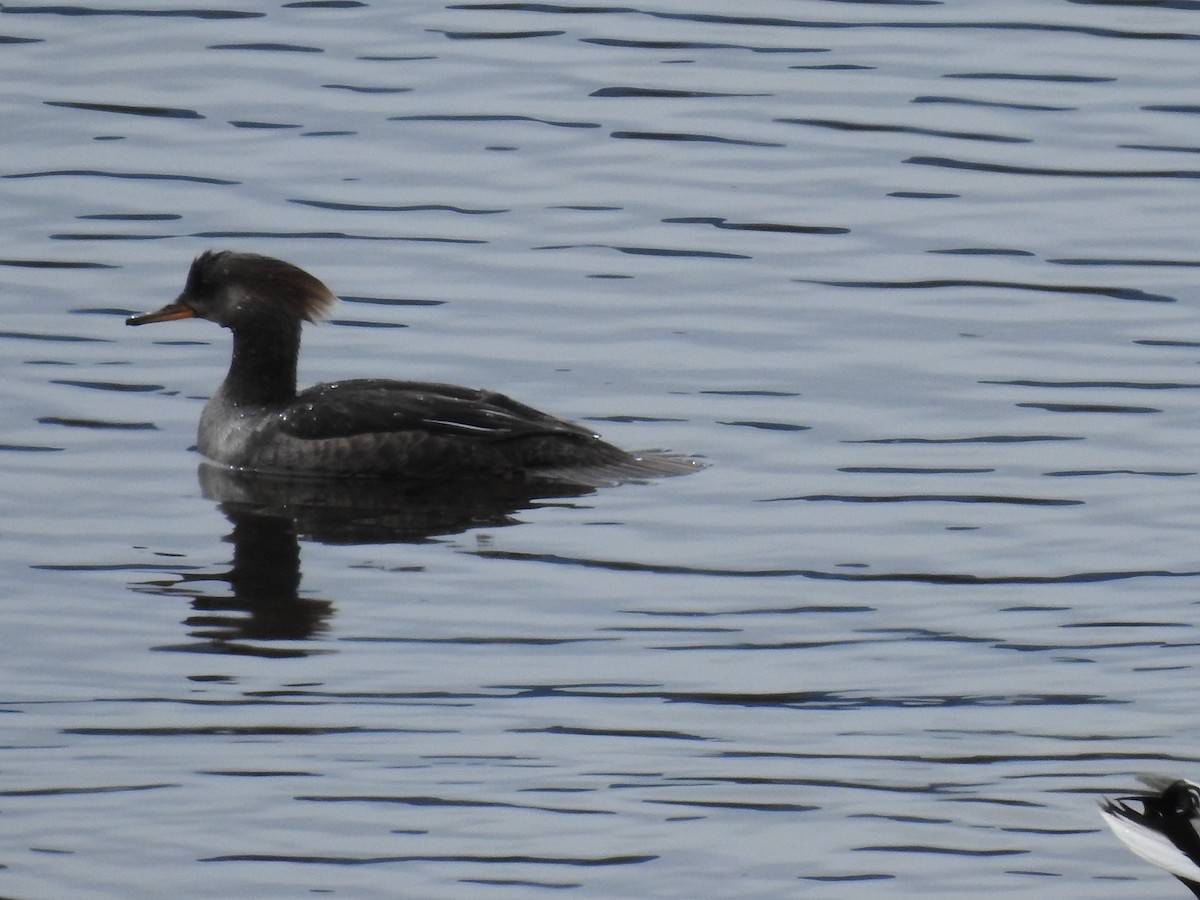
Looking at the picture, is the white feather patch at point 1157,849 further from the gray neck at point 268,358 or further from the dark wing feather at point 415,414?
the gray neck at point 268,358

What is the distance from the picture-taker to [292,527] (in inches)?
428

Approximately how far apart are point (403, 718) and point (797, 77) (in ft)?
32.7

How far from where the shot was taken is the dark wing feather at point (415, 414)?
11609mm

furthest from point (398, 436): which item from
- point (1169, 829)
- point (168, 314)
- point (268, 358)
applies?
point (1169, 829)

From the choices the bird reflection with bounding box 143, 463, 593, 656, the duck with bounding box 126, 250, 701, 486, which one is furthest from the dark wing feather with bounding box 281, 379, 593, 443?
the bird reflection with bounding box 143, 463, 593, 656

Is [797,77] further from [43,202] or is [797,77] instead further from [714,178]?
[43,202]

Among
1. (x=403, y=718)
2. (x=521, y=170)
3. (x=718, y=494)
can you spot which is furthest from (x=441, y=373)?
(x=403, y=718)

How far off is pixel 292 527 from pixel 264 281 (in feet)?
6.69

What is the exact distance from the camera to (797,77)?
17484 mm

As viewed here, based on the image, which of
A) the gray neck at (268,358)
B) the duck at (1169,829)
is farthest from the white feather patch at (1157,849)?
the gray neck at (268,358)

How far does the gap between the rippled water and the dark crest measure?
1.65 ft

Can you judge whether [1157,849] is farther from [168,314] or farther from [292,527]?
[168,314]

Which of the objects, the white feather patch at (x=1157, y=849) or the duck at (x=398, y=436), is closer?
the white feather patch at (x=1157, y=849)

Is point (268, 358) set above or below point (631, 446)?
above
